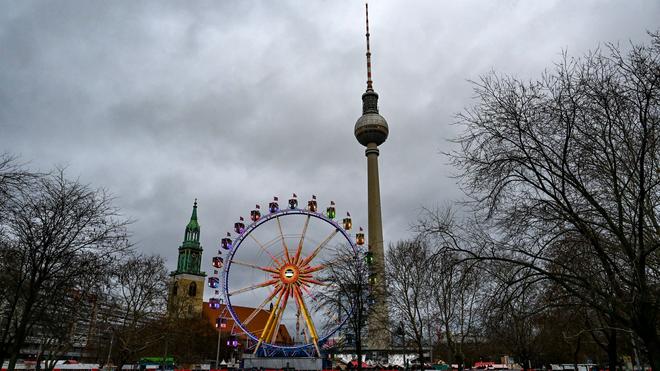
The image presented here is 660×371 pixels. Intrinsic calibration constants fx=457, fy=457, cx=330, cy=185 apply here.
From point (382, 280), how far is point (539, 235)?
2046cm

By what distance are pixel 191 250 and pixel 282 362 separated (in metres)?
55.0

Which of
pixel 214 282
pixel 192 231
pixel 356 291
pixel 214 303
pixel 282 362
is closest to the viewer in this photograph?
pixel 356 291

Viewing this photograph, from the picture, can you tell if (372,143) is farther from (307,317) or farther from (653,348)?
(653,348)

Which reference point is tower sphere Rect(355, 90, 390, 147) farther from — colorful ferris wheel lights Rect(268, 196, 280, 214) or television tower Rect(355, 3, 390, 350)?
colorful ferris wheel lights Rect(268, 196, 280, 214)

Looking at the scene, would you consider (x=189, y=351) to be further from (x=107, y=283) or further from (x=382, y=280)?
(x=107, y=283)

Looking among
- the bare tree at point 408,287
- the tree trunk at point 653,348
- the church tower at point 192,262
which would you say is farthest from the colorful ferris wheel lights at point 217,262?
the church tower at point 192,262

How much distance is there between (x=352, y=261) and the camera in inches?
1051

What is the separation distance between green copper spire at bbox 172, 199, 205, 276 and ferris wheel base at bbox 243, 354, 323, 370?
51564 mm

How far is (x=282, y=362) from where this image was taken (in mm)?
40250

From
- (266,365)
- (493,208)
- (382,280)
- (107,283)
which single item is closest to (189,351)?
(266,365)

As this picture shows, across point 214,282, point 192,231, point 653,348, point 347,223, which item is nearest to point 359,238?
point 347,223

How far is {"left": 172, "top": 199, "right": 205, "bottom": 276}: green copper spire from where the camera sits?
89250mm

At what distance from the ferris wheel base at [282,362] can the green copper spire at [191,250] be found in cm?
5156

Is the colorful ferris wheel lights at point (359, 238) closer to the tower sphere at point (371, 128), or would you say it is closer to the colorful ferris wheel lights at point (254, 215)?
the colorful ferris wheel lights at point (254, 215)
